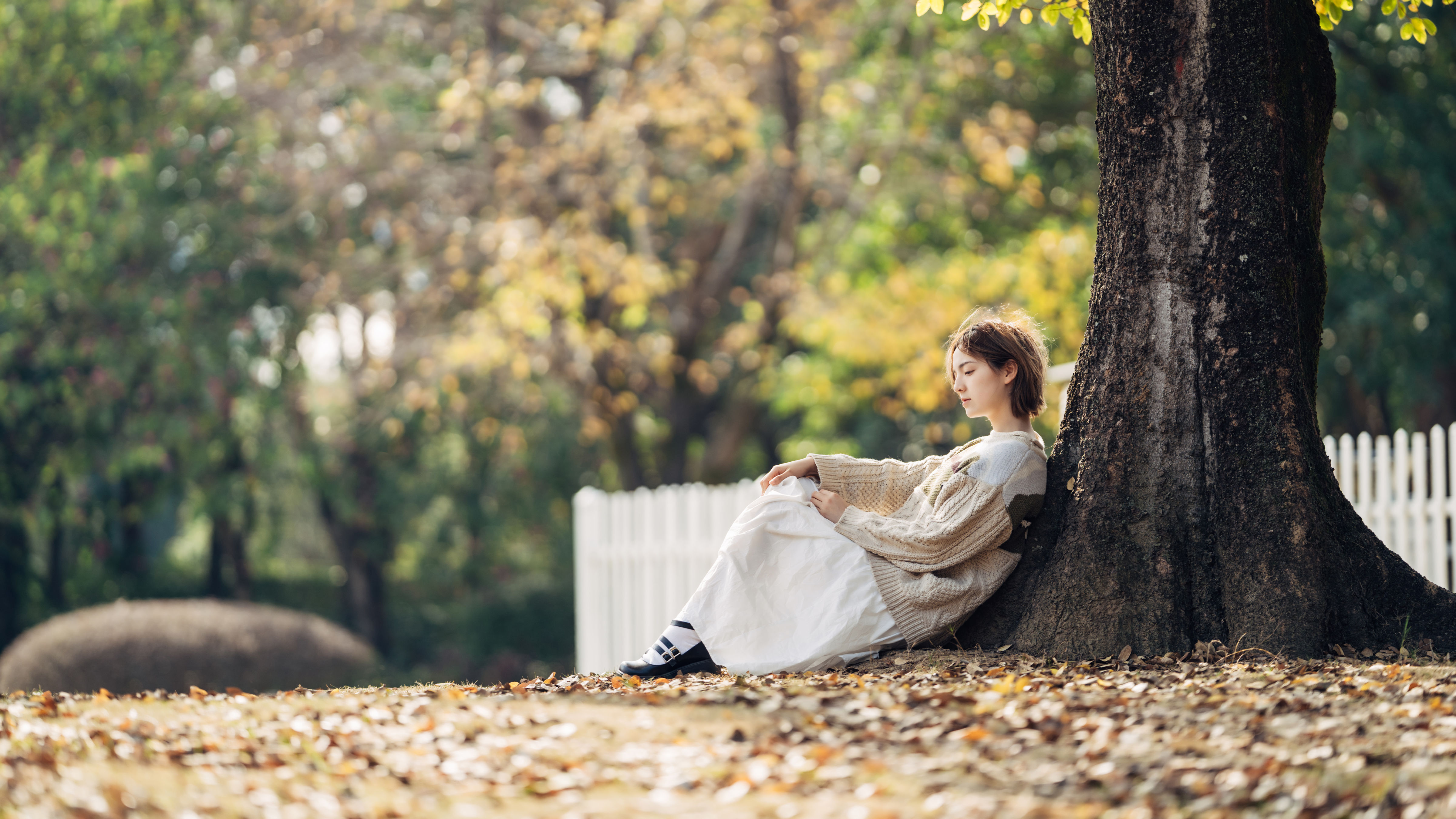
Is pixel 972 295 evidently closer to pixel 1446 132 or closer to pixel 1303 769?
pixel 1446 132

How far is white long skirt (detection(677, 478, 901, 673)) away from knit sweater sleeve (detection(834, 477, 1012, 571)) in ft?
0.24

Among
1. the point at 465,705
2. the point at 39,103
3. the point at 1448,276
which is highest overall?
the point at 39,103

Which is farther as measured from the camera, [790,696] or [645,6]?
[645,6]

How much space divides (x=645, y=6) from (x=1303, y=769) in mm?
9866

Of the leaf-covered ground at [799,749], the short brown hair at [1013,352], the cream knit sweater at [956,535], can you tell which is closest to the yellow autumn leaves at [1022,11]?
the short brown hair at [1013,352]

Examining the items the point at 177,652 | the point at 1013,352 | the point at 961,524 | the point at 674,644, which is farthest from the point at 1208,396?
the point at 177,652

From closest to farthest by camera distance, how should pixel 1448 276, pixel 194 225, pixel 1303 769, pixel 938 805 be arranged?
A: pixel 938 805, pixel 1303 769, pixel 1448 276, pixel 194 225

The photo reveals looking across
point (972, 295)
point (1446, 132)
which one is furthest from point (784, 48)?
point (1446, 132)

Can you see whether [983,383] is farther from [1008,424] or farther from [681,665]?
[681,665]

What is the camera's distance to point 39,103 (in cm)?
1279

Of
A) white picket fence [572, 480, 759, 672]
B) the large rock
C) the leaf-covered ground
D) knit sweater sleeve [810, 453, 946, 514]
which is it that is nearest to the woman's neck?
knit sweater sleeve [810, 453, 946, 514]

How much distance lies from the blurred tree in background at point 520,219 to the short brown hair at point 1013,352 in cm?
715

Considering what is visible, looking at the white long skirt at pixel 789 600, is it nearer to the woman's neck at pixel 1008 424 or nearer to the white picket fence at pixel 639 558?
the woman's neck at pixel 1008 424

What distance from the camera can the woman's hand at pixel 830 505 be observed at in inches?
175
